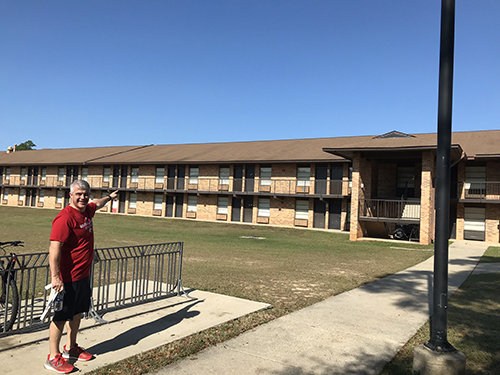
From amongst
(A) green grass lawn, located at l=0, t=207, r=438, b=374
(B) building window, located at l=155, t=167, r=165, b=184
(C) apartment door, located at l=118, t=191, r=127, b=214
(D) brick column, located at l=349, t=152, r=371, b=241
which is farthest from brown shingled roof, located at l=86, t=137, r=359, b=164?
(A) green grass lawn, located at l=0, t=207, r=438, b=374

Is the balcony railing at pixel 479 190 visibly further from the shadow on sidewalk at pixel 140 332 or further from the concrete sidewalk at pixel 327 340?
the shadow on sidewalk at pixel 140 332

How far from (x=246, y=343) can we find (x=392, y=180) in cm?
2425

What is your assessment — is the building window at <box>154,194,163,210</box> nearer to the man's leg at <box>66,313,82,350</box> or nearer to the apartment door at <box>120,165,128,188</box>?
the apartment door at <box>120,165,128,188</box>

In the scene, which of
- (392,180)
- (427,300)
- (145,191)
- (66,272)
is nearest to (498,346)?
(427,300)

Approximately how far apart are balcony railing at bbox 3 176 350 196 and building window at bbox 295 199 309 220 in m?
0.84

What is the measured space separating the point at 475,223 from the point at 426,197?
22.2 ft

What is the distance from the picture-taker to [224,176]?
1331 inches

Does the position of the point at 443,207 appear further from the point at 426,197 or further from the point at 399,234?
the point at 399,234

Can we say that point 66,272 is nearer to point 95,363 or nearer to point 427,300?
point 95,363

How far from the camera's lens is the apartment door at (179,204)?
36094mm

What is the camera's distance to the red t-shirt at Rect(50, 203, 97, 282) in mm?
3879

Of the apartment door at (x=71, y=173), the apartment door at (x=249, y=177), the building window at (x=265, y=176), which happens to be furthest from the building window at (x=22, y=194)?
the building window at (x=265, y=176)

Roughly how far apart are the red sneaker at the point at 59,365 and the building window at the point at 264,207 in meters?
28.3

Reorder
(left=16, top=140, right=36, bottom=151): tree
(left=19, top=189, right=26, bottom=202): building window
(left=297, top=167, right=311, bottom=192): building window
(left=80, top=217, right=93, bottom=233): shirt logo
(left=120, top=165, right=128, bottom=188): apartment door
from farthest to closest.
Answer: (left=16, top=140, right=36, bottom=151): tree < (left=19, top=189, right=26, bottom=202): building window < (left=120, top=165, right=128, bottom=188): apartment door < (left=297, top=167, right=311, bottom=192): building window < (left=80, top=217, right=93, bottom=233): shirt logo
